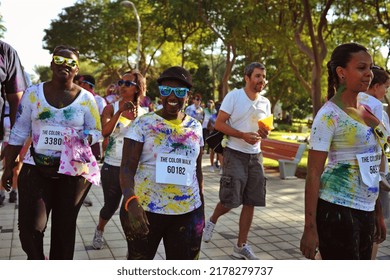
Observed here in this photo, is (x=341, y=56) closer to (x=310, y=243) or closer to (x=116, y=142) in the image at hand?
(x=310, y=243)

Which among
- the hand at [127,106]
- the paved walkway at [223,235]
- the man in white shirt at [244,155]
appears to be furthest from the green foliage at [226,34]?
the hand at [127,106]

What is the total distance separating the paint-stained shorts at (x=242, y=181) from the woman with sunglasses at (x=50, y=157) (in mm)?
1666

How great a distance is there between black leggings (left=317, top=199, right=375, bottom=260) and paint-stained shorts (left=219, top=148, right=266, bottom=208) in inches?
79.1

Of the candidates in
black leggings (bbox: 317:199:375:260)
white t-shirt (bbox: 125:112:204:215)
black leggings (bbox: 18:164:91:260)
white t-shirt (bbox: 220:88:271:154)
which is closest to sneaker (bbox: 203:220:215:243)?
white t-shirt (bbox: 220:88:271:154)

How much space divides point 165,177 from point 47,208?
1.06 meters

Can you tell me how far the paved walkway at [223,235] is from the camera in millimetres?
4605

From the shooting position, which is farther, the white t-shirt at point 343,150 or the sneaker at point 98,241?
the sneaker at point 98,241

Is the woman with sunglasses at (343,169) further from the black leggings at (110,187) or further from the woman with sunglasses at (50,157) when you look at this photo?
the black leggings at (110,187)

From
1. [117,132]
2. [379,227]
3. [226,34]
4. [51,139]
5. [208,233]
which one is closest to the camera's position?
[379,227]

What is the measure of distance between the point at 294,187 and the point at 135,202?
22.6 feet

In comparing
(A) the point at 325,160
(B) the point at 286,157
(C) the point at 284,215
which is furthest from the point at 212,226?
(B) the point at 286,157

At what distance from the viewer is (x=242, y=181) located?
4613 millimetres

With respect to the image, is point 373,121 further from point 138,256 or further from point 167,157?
point 138,256

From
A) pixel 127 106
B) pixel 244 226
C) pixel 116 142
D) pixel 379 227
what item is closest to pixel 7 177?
pixel 127 106
